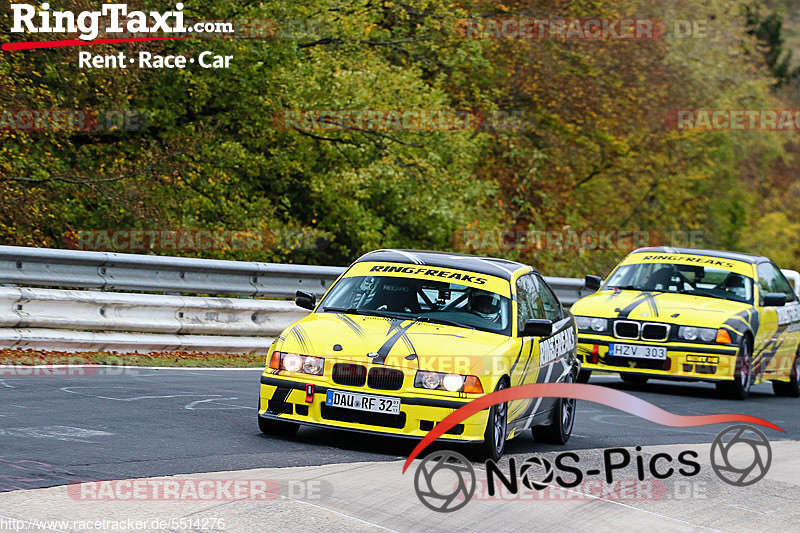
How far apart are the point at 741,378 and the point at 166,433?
30.6 ft

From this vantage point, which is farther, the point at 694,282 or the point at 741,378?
the point at 694,282

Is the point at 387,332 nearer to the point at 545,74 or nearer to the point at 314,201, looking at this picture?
the point at 314,201

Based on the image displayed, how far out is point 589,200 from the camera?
4122 centimetres

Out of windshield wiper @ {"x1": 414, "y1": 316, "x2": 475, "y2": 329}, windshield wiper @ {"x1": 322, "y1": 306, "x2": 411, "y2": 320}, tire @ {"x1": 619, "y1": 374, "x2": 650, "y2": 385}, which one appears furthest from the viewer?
tire @ {"x1": 619, "y1": 374, "x2": 650, "y2": 385}

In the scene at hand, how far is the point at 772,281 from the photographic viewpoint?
1742 centimetres

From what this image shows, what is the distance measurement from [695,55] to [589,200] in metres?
6.99

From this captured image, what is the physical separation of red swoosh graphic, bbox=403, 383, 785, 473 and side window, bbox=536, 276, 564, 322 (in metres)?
0.63

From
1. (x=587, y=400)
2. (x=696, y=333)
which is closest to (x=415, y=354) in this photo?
(x=587, y=400)

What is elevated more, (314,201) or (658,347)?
(314,201)

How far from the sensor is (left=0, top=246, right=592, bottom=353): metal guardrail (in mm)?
13422

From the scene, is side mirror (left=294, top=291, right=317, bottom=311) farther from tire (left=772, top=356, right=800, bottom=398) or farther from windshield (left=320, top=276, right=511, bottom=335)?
tire (left=772, top=356, right=800, bottom=398)

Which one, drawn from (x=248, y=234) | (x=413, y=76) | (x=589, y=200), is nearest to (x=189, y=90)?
(x=248, y=234)

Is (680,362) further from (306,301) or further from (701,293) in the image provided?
(306,301)

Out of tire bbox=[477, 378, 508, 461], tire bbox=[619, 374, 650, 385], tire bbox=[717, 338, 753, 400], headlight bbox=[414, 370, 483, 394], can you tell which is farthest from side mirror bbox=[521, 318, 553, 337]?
tire bbox=[619, 374, 650, 385]
